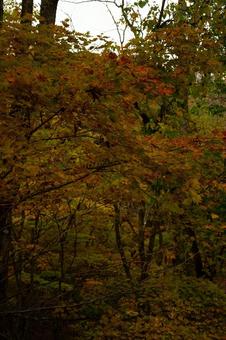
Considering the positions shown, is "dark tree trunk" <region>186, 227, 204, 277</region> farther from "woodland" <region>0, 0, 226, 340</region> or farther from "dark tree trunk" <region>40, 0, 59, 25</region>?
"dark tree trunk" <region>40, 0, 59, 25</region>

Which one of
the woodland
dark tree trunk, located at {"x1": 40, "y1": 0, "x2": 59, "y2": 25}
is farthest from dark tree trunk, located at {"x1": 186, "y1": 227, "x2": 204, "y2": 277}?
dark tree trunk, located at {"x1": 40, "y1": 0, "x2": 59, "y2": 25}

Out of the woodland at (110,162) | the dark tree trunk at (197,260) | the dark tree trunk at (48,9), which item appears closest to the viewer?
the woodland at (110,162)

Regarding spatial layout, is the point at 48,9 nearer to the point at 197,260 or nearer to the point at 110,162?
the point at 110,162

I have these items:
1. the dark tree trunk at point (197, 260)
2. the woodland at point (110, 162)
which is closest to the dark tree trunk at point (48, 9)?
the woodland at point (110, 162)

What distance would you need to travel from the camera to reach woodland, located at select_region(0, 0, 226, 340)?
3920 millimetres

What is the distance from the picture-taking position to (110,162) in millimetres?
4645

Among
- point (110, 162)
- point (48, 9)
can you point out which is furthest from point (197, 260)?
point (110, 162)

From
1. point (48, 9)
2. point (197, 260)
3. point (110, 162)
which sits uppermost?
point (48, 9)

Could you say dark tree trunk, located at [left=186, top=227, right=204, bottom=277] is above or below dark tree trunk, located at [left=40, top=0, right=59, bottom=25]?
below

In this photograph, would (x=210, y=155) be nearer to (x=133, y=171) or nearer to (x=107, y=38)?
(x=133, y=171)

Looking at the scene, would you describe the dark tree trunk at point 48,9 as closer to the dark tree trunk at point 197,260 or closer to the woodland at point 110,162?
the woodland at point 110,162

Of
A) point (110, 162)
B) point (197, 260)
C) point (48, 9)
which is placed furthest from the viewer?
point (197, 260)

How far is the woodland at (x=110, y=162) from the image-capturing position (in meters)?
3.92

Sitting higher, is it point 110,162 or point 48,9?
point 48,9
